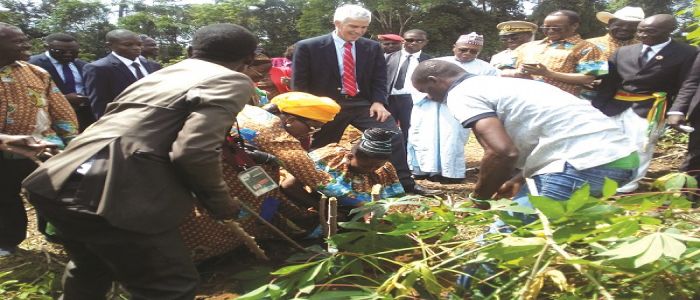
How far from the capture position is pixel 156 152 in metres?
1.61

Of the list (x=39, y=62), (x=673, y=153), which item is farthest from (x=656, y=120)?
(x=39, y=62)

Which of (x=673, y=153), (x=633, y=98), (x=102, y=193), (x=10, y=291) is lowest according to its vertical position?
(x=673, y=153)

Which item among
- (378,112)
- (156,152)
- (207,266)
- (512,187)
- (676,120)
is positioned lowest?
(207,266)

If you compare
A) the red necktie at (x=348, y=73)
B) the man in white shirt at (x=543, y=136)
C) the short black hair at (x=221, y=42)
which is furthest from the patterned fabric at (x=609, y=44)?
the short black hair at (x=221, y=42)

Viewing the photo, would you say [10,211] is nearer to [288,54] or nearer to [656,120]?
[288,54]

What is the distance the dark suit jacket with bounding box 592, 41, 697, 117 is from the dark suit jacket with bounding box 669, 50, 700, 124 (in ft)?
0.33

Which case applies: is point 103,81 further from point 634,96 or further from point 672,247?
point 634,96

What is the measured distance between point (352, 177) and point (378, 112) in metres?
1.17

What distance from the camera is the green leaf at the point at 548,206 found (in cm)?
152

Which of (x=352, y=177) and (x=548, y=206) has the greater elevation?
(x=548, y=206)

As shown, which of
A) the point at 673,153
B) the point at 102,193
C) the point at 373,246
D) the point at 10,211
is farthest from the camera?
the point at 673,153

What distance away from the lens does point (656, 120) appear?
387cm

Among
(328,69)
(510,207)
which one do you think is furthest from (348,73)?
(510,207)

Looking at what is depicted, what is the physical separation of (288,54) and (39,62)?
2353 millimetres
